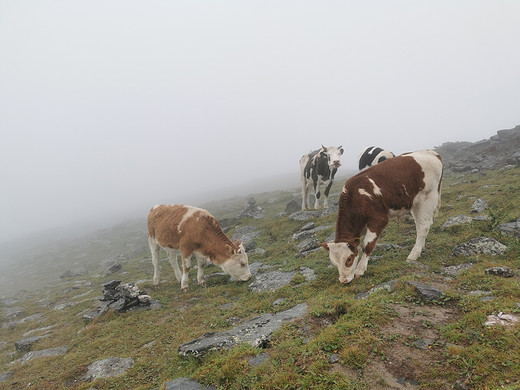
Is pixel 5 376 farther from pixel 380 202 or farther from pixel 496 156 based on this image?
pixel 496 156

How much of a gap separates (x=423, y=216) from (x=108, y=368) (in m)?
10.9

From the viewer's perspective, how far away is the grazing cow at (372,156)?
1582 centimetres

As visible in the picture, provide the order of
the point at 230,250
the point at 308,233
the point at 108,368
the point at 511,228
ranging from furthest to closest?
the point at 308,233
the point at 230,250
the point at 511,228
the point at 108,368

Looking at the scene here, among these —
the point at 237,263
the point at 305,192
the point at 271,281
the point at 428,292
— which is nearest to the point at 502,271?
the point at 428,292

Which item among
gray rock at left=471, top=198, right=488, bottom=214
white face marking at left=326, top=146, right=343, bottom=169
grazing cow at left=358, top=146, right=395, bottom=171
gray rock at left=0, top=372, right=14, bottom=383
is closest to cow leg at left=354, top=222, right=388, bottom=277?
gray rock at left=471, top=198, right=488, bottom=214

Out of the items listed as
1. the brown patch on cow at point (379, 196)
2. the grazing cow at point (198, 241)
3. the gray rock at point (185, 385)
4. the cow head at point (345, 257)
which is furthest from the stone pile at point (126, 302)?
the brown patch on cow at point (379, 196)

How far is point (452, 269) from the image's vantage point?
7879mm

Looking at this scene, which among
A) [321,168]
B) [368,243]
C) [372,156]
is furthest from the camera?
[321,168]

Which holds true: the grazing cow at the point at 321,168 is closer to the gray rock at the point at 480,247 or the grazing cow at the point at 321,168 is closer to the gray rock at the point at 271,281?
the gray rock at the point at 271,281

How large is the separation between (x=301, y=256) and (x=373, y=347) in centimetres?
843

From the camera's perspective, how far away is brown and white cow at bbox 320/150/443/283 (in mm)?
8484

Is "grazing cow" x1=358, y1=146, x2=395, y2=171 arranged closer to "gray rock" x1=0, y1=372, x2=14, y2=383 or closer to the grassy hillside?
the grassy hillside

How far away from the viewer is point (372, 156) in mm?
17000

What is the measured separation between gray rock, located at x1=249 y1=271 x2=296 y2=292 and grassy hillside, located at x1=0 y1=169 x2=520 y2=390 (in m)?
0.46
